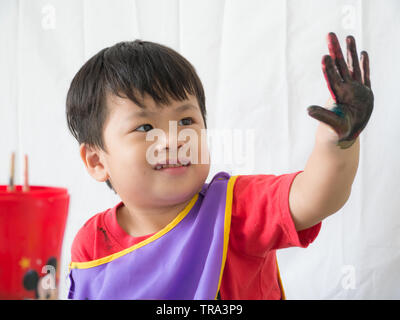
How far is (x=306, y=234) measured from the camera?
64 cm

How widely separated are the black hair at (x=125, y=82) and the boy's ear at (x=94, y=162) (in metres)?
0.01

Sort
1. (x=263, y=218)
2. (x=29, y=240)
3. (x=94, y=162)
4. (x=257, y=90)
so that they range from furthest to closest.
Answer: (x=257, y=90) < (x=94, y=162) < (x=263, y=218) < (x=29, y=240)

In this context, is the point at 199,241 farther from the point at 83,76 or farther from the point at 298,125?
the point at 298,125

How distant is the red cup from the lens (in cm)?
47

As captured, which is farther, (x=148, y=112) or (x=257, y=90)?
(x=257, y=90)

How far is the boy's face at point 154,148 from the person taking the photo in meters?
0.67

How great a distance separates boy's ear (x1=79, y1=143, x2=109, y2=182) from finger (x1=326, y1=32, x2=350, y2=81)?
0.42 metres

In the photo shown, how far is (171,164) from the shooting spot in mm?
672

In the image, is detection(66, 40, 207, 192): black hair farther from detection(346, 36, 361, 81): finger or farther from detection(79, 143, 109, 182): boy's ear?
detection(346, 36, 361, 81): finger

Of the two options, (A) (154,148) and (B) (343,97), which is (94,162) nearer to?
(A) (154,148)

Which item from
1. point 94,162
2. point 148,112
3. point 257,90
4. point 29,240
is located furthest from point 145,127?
point 257,90

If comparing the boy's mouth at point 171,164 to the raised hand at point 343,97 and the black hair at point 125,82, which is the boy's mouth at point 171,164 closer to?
the black hair at point 125,82

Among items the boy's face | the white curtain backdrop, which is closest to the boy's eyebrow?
the boy's face

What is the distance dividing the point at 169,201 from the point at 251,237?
0.43 feet
